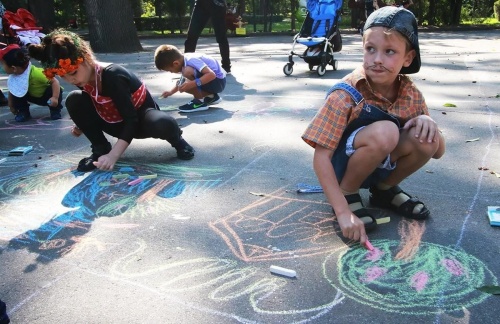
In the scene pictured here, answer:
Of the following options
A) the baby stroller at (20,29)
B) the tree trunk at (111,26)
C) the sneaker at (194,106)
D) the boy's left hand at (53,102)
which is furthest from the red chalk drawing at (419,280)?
the tree trunk at (111,26)

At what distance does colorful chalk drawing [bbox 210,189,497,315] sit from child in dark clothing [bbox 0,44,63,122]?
10.1 feet

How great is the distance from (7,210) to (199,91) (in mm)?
2615

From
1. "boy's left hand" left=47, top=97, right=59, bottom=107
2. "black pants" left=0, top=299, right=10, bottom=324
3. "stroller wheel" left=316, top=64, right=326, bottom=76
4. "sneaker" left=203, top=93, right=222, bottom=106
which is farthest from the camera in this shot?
"stroller wheel" left=316, top=64, right=326, bottom=76

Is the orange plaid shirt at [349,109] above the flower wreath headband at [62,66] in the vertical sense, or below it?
below

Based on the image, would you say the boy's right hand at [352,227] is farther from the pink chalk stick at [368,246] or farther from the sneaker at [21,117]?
the sneaker at [21,117]

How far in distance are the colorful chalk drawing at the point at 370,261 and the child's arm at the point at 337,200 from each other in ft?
0.27

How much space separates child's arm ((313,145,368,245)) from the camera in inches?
79.4

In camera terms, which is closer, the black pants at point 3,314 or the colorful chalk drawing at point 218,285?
the black pants at point 3,314

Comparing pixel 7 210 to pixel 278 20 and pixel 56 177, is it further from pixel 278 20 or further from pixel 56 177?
pixel 278 20

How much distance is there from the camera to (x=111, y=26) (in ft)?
34.4

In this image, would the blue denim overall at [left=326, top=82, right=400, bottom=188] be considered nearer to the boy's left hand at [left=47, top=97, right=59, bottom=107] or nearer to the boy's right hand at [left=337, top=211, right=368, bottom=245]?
the boy's right hand at [left=337, top=211, right=368, bottom=245]

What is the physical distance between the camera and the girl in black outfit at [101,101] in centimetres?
279

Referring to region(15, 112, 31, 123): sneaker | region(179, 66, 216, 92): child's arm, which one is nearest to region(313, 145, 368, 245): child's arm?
region(179, 66, 216, 92): child's arm

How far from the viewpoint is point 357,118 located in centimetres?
217
